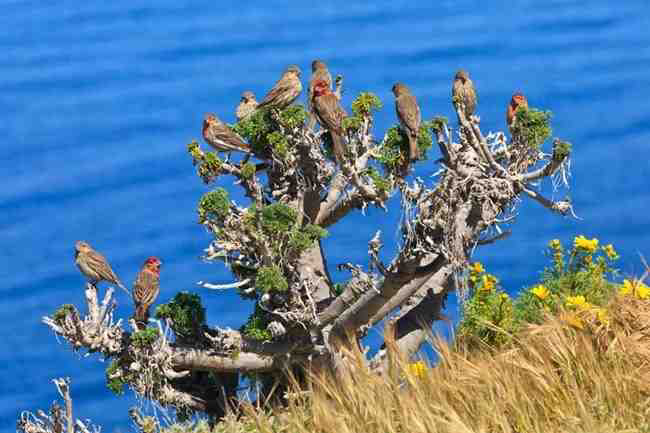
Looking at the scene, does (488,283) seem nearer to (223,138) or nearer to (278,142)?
(278,142)

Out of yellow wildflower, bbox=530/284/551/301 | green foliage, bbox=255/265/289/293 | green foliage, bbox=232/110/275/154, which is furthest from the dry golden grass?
green foliage, bbox=232/110/275/154

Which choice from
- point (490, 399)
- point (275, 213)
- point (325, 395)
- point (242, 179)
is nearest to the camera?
point (490, 399)

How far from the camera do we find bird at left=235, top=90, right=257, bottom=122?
13.3 m

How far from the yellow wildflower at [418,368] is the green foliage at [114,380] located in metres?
2.60

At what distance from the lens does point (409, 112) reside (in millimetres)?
12000

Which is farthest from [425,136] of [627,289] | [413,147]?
[627,289]

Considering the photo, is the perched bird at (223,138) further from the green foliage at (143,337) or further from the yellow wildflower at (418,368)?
the yellow wildflower at (418,368)

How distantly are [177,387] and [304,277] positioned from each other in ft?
5.33

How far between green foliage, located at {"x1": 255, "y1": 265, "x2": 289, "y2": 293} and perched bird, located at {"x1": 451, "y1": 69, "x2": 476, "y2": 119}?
2.27 meters

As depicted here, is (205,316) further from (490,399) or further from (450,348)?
(490,399)

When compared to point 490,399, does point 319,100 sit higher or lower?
higher

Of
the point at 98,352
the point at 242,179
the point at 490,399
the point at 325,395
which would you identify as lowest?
the point at 490,399

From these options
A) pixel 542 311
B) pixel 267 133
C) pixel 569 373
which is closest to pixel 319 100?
pixel 267 133

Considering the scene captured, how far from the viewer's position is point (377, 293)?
12.2 metres
